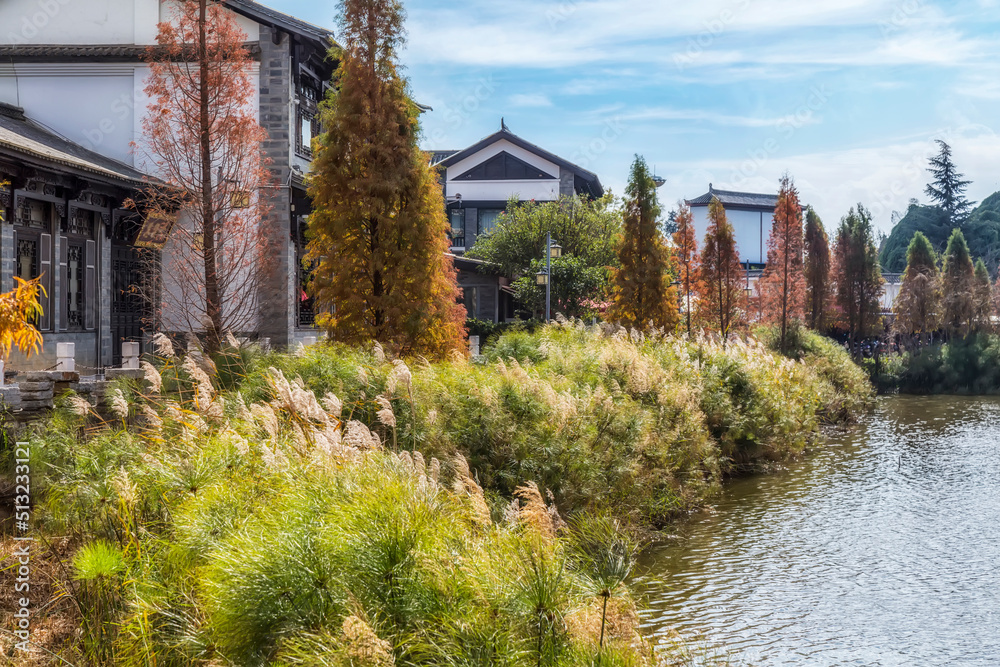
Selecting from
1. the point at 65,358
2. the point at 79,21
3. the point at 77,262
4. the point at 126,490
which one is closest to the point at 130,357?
the point at 65,358

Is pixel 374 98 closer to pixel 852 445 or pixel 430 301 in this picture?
pixel 430 301

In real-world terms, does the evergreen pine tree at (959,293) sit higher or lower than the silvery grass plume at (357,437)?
higher

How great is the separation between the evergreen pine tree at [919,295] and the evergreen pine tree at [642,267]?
16844 millimetres

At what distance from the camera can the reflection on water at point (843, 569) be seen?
818cm

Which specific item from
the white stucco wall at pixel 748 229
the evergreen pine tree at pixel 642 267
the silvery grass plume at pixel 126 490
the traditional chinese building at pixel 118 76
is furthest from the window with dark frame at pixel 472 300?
the white stucco wall at pixel 748 229

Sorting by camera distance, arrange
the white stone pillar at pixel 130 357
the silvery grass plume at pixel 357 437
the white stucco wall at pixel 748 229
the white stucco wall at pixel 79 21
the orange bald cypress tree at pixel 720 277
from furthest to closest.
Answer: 1. the white stucco wall at pixel 748 229
2. the orange bald cypress tree at pixel 720 277
3. the white stucco wall at pixel 79 21
4. the white stone pillar at pixel 130 357
5. the silvery grass plume at pixel 357 437

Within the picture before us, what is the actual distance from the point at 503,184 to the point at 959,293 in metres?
20.6

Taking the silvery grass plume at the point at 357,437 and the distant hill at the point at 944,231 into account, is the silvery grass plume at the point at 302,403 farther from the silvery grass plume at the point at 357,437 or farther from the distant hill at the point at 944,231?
the distant hill at the point at 944,231

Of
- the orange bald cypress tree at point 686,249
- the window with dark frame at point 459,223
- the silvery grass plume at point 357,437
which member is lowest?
the silvery grass plume at point 357,437

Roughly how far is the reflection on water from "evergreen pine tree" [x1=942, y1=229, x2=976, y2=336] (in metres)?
20.9

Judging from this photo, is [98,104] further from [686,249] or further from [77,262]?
[686,249]

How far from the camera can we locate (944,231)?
61500 millimetres

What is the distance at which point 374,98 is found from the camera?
1408cm

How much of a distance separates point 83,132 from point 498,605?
19.5m
